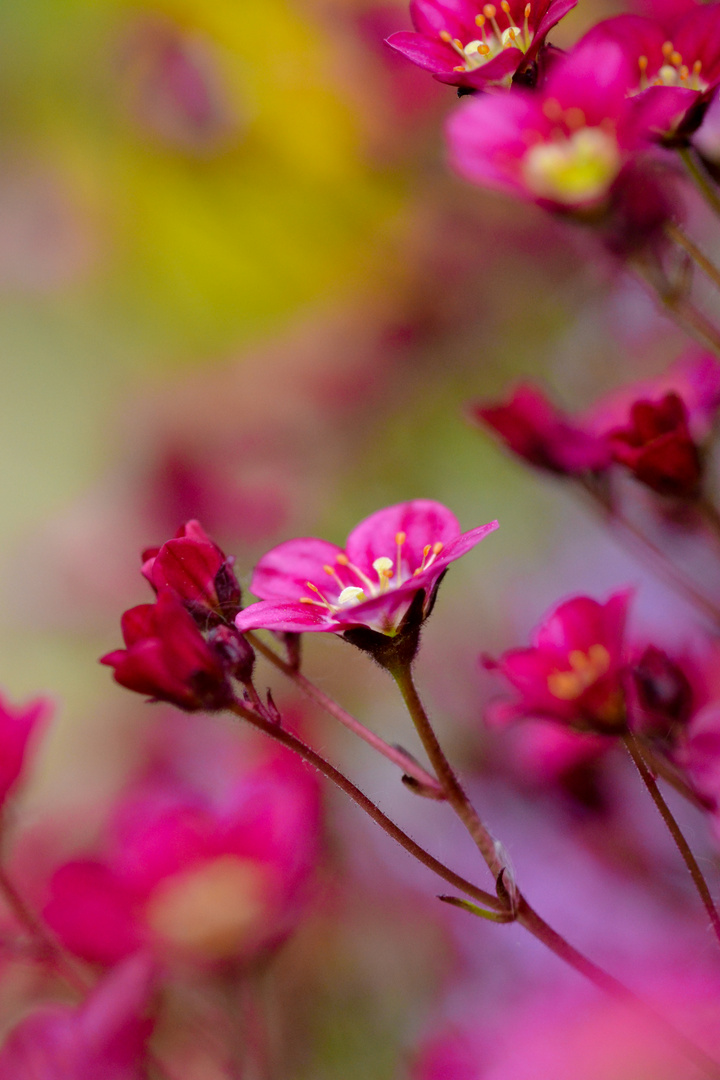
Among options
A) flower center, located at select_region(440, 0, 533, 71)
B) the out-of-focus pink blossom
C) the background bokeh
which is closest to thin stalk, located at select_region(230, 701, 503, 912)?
the out-of-focus pink blossom

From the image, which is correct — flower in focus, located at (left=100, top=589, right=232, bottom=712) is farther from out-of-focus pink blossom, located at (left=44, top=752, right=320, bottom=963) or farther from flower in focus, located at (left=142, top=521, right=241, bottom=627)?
out-of-focus pink blossom, located at (left=44, top=752, right=320, bottom=963)

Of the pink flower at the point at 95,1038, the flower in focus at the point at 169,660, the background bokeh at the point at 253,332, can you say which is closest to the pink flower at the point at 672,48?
the flower in focus at the point at 169,660

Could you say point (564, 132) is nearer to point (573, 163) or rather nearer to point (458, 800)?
point (573, 163)

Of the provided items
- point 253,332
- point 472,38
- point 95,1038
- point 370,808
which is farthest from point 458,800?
point 253,332

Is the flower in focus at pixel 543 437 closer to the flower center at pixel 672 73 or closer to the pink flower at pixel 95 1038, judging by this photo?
the flower center at pixel 672 73

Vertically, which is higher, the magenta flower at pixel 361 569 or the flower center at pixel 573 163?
the flower center at pixel 573 163

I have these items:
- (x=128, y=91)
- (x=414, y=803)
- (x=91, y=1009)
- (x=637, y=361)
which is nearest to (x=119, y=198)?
(x=128, y=91)
